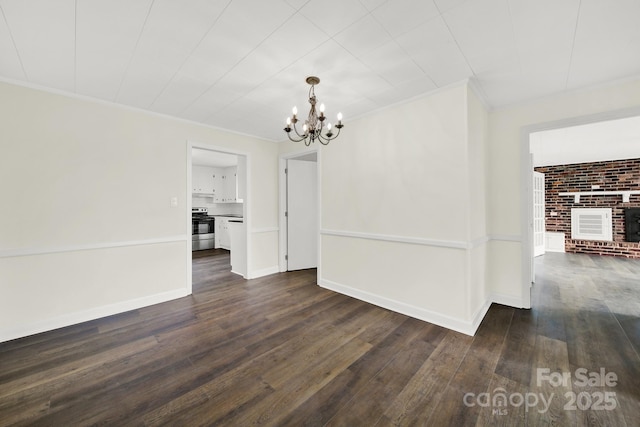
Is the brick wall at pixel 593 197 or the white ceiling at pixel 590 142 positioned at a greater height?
the white ceiling at pixel 590 142

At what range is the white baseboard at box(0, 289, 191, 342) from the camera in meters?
2.43

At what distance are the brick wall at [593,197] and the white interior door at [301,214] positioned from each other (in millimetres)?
7173

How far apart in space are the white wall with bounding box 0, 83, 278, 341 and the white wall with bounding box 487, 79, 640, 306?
413 centimetres

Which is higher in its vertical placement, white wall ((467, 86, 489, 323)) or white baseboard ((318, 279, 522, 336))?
white wall ((467, 86, 489, 323))

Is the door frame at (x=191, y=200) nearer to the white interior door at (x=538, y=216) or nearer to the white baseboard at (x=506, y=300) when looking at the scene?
the white baseboard at (x=506, y=300)

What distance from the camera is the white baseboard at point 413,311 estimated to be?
2494mm

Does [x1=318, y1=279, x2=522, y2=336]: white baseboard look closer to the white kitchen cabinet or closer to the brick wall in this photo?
the white kitchen cabinet

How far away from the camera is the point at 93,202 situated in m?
2.87

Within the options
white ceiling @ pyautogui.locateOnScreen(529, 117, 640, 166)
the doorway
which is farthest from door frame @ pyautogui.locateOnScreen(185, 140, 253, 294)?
white ceiling @ pyautogui.locateOnScreen(529, 117, 640, 166)

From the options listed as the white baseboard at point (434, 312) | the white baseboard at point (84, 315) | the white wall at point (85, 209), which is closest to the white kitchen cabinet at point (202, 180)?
the white wall at point (85, 209)

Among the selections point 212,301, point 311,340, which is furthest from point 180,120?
point 311,340

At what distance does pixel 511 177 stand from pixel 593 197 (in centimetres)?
605

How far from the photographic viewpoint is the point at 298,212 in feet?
16.2

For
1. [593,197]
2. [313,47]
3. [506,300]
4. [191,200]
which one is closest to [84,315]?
[191,200]
